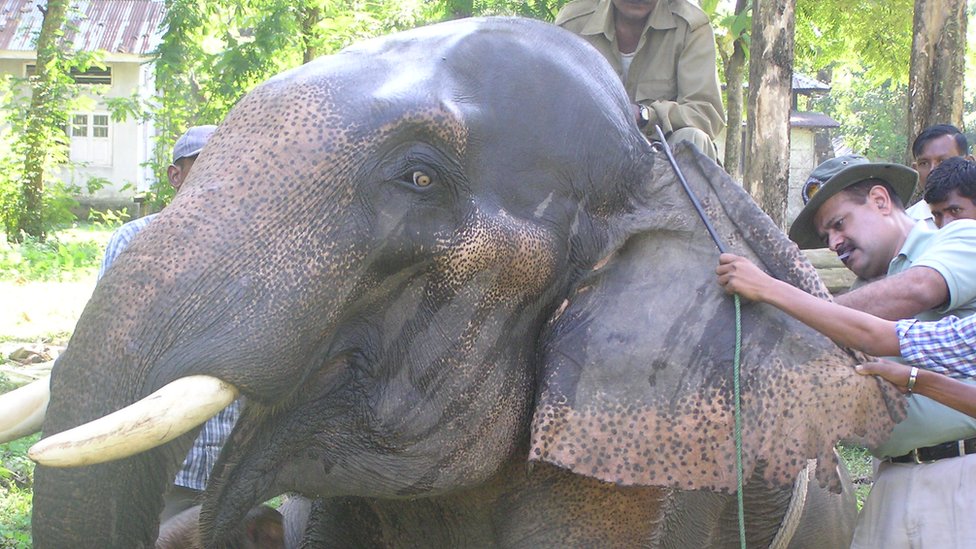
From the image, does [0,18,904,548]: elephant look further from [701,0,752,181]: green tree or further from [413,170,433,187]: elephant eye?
[701,0,752,181]: green tree

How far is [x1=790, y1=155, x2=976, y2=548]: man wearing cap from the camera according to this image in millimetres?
3344

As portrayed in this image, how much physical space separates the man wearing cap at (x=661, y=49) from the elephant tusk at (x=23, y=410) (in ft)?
7.64

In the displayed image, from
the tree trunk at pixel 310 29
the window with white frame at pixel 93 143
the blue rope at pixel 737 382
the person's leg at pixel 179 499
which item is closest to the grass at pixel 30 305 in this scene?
the person's leg at pixel 179 499

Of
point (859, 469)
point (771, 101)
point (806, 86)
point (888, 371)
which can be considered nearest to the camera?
point (888, 371)

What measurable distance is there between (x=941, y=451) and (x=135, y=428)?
2541mm

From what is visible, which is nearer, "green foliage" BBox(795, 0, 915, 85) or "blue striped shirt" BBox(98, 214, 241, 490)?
"blue striped shirt" BBox(98, 214, 241, 490)

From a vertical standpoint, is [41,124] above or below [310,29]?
below

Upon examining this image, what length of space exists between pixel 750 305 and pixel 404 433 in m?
0.89

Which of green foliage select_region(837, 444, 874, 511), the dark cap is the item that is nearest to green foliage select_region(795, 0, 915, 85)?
green foliage select_region(837, 444, 874, 511)

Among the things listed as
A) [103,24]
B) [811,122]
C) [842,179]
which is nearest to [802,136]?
[811,122]

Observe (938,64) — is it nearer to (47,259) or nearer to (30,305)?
(30,305)

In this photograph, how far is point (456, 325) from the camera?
2830 mm

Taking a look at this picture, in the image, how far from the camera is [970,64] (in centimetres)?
2072

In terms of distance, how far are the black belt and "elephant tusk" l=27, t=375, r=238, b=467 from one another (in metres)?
2.35
